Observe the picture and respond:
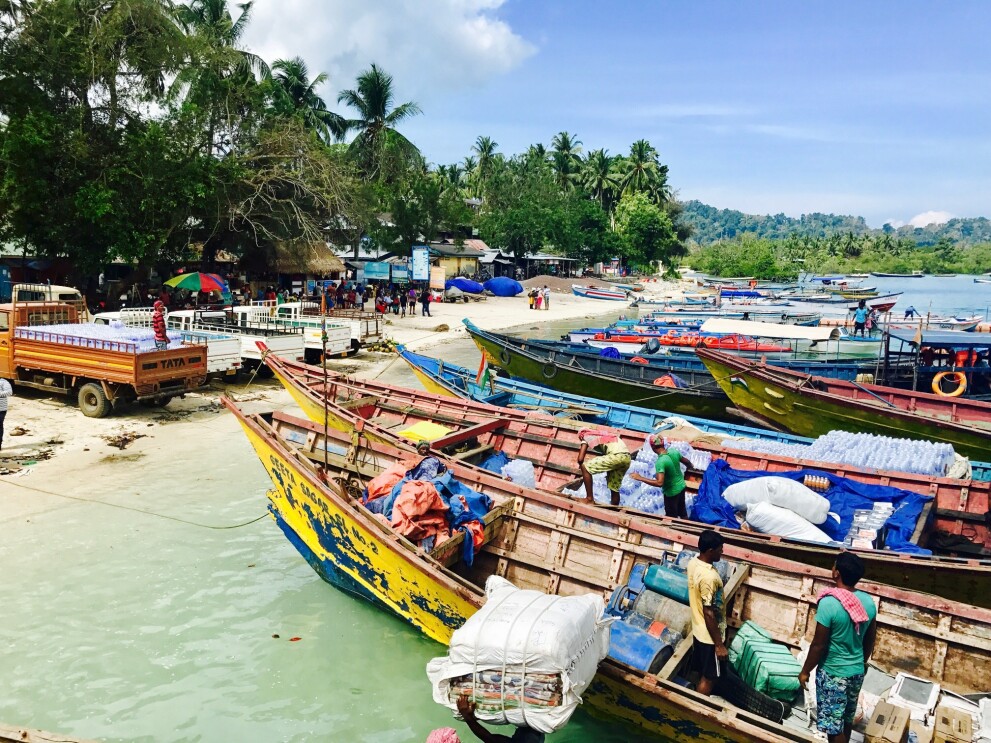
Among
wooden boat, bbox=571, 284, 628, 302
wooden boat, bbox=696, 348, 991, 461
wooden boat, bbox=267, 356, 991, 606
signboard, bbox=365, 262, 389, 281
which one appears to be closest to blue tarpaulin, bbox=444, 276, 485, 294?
signboard, bbox=365, 262, 389, 281

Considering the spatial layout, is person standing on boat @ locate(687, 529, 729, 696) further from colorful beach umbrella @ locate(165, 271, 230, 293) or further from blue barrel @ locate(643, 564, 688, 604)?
colorful beach umbrella @ locate(165, 271, 230, 293)

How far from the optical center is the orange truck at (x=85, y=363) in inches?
551

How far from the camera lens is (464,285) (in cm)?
4744

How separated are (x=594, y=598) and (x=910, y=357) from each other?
16.3 metres

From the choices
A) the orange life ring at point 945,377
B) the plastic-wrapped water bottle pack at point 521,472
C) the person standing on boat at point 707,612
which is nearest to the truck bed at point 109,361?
the plastic-wrapped water bottle pack at point 521,472

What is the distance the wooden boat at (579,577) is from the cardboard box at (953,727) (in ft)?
2.19

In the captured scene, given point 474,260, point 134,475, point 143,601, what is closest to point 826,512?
point 143,601

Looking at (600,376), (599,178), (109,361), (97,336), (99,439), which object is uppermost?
(599,178)

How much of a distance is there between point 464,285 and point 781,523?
40516 mm

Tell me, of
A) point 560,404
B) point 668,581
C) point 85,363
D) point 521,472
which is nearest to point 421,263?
Result: point 85,363

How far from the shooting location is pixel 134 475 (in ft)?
39.5

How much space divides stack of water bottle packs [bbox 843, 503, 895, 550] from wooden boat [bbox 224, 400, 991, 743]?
7.14ft

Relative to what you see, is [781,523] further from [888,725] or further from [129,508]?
[129,508]

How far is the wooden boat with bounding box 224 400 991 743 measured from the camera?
530cm
